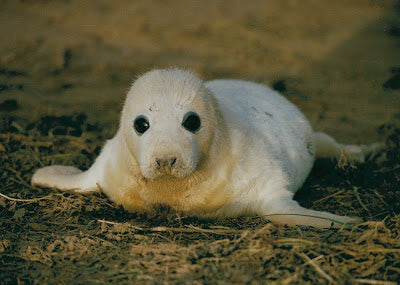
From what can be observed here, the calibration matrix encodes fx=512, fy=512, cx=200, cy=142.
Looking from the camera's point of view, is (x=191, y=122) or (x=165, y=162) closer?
(x=165, y=162)

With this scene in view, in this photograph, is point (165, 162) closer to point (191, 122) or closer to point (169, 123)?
point (169, 123)

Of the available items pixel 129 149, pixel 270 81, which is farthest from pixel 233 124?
pixel 270 81

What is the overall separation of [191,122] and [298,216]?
91 centimetres

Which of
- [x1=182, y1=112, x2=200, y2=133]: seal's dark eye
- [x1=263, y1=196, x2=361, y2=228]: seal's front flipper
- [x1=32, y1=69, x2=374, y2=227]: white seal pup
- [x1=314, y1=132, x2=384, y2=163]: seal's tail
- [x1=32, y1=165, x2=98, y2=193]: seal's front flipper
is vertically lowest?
[x1=314, y1=132, x2=384, y2=163]: seal's tail

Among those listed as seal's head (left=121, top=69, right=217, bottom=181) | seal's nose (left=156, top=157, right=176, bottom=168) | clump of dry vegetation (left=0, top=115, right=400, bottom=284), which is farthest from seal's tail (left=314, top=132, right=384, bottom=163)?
seal's nose (left=156, top=157, right=176, bottom=168)

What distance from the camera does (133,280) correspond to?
8.38 ft

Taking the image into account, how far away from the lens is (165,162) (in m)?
2.95

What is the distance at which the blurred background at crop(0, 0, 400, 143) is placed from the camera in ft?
23.0

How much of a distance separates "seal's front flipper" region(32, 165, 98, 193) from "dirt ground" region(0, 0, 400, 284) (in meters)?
0.09

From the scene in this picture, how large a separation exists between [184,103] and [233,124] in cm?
52

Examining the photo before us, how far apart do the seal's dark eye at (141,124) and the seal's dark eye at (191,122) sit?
0.23 metres

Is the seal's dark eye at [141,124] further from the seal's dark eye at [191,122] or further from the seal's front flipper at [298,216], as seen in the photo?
the seal's front flipper at [298,216]

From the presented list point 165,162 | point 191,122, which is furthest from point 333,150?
point 165,162

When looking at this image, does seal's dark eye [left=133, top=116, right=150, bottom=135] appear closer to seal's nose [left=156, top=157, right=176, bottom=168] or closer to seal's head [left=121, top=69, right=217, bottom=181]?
seal's head [left=121, top=69, right=217, bottom=181]
